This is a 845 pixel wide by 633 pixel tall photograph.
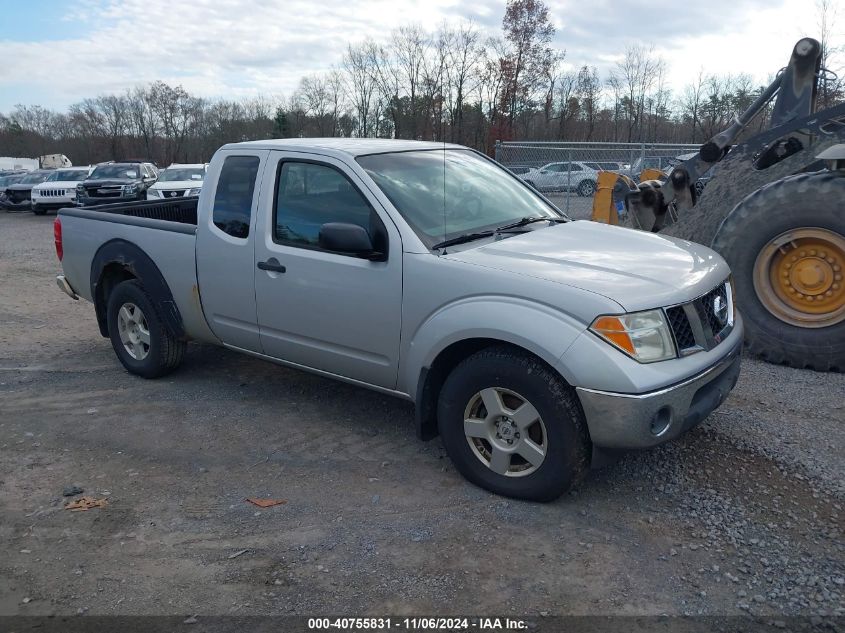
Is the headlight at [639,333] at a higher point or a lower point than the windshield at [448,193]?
lower

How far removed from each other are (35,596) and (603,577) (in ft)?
8.20

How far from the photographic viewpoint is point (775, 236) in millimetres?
5746

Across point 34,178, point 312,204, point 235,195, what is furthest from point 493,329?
point 34,178

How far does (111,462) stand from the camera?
178 inches

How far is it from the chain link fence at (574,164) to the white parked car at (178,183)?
29.2ft

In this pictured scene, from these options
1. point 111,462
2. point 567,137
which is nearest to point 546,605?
point 111,462

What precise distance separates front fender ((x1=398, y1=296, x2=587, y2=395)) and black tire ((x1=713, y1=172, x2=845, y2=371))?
3079mm

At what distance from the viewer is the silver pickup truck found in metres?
3.44

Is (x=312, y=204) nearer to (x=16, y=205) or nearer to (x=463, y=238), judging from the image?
(x=463, y=238)

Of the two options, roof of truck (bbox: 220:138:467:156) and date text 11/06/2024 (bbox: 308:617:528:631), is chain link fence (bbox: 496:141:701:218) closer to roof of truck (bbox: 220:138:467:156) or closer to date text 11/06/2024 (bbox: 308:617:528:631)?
roof of truck (bbox: 220:138:467:156)

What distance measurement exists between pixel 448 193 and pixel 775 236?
9.67 ft

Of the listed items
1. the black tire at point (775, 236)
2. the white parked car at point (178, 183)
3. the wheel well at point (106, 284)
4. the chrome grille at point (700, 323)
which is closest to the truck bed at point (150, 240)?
the wheel well at point (106, 284)

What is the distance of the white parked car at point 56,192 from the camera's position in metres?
26.0

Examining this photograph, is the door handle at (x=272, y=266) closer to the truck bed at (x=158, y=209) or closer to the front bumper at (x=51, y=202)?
the truck bed at (x=158, y=209)
